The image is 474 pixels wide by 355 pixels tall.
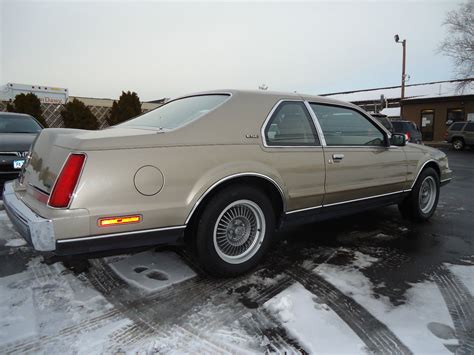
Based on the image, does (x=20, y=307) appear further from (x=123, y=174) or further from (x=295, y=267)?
(x=295, y=267)

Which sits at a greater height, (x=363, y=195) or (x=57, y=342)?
(x=363, y=195)

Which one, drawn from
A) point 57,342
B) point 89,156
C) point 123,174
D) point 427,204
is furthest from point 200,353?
point 427,204

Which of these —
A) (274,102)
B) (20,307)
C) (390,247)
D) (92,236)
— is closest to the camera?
(92,236)

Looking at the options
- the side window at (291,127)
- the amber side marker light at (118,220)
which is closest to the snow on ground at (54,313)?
the amber side marker light at (118,220)

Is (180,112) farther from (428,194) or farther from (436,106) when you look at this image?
(436,106)

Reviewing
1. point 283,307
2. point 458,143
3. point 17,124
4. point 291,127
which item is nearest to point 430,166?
point 291,127

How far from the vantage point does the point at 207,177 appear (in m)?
2.66

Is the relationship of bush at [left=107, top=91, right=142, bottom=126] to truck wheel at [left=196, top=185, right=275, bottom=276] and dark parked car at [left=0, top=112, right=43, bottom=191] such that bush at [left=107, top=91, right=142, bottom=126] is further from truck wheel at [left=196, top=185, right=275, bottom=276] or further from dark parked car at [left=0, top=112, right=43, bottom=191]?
truck wheel at [left=196, top=185, right=275, bottom=276]

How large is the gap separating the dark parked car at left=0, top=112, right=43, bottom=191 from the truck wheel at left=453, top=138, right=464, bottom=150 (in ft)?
66.0

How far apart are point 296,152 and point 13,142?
4399 mm

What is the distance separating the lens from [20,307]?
2492 mm

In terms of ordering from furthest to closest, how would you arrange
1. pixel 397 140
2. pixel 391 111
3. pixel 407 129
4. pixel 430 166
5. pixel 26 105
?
pixel 391 111, pixel 26 105, pixel 407 129, pixel 430 166, pixel 397 140

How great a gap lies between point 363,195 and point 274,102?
1496mm

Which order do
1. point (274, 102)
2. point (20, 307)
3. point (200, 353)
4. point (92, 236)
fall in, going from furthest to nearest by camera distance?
1. point (274, 102)
2. point (20, 307)
3. point (92, 236)
4. point (200, 353)
